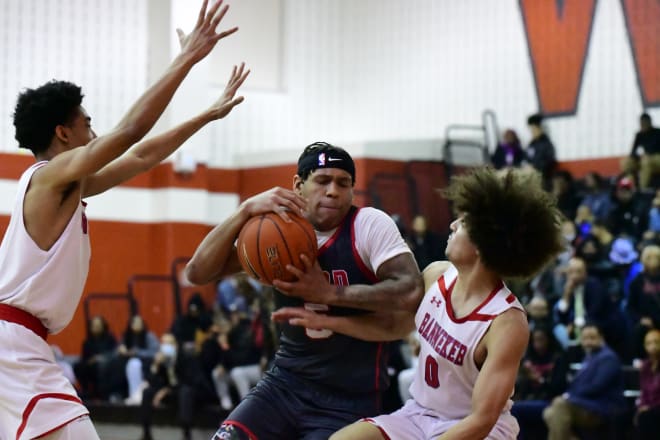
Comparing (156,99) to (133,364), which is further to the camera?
(133,364)

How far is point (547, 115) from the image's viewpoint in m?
18.4

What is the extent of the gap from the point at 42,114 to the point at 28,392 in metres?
1.24

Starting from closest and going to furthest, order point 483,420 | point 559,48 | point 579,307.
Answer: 1. point 483,420
2. point 579,307
3. point 559,48

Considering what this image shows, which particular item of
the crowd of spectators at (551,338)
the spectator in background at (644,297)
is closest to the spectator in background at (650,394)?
the crowd of spectators at (551,338)

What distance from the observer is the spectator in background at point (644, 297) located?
1196 centimetres

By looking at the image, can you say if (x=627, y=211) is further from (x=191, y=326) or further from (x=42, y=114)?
(x=42, y=114)

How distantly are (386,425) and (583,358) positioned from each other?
742cm

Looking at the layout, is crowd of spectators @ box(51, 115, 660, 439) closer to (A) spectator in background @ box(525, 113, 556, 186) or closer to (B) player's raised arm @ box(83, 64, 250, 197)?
(A) spectator in background @ box(525, 113, 556, 186)

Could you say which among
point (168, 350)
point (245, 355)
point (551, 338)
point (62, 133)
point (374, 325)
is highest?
point (62, 133)

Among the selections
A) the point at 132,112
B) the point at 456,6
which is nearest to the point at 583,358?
the point at 132,112

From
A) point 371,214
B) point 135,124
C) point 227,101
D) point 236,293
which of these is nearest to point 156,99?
point 135,124

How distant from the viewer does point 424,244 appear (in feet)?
52.5

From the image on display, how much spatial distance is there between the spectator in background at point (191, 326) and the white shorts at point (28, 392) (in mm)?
10961

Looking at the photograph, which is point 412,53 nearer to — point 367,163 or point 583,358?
point 367,163
